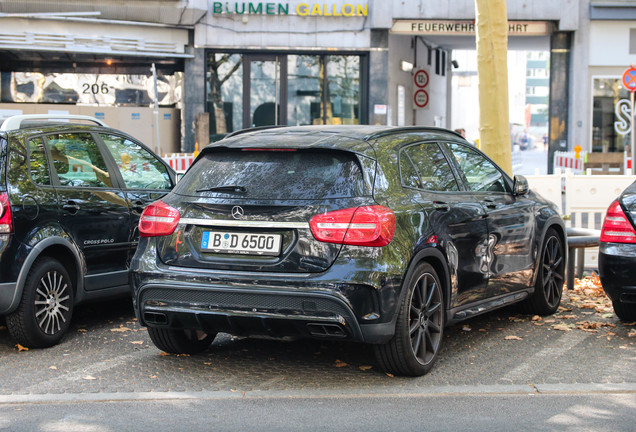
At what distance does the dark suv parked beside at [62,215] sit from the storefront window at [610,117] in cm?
2111

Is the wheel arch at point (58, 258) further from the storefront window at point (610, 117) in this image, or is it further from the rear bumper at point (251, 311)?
the storefront window at point (610, 117)

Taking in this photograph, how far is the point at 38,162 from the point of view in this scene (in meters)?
7.29

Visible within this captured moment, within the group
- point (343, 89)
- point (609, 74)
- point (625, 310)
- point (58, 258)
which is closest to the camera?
point (58, 258)

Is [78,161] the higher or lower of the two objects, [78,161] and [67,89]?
A: the lower

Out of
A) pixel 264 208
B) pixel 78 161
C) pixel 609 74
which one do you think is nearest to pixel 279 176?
pixel 264 208

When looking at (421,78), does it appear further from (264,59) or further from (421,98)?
(264,59)

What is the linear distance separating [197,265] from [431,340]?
1644mm

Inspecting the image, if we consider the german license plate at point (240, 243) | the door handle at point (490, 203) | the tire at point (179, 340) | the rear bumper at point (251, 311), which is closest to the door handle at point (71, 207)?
the tire at point (179, 340)

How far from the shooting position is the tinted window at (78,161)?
7567mm

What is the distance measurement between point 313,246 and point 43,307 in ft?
8.44

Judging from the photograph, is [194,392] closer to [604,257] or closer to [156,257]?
→ [156,257]

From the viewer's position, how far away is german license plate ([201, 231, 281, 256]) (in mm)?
5656

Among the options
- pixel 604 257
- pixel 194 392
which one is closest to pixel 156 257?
pixel 194 392

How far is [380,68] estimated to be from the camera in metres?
26.4
